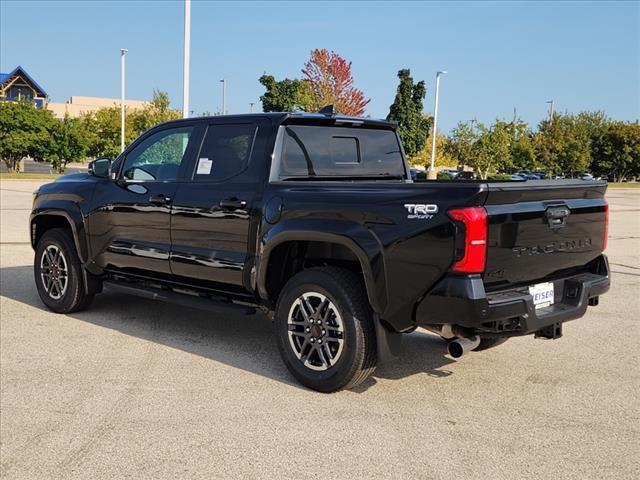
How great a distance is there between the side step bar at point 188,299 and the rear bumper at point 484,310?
172cm

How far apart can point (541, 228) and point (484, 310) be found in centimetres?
71

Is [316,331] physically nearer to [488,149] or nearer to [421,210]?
[421,210]

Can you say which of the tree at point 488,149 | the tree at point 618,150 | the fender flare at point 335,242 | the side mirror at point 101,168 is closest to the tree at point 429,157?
the tree at point 488,149

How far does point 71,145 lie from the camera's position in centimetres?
5106

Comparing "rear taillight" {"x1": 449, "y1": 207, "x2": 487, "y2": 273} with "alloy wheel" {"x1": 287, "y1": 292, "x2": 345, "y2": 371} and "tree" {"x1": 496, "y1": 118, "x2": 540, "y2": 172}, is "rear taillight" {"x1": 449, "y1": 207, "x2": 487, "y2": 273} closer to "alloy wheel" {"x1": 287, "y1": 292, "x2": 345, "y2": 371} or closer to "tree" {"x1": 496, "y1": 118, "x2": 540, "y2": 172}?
"alloy wheel" {"x1": 287, "y1": 292, "x2": 345, "y2": 371}

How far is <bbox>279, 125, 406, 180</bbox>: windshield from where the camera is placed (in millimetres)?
5188

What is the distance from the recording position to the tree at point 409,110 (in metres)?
47.3

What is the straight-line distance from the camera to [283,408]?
4289 mm

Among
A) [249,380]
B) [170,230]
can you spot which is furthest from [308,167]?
[249,380]

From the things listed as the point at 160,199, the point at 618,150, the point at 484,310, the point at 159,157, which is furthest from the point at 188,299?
the point at 618,150

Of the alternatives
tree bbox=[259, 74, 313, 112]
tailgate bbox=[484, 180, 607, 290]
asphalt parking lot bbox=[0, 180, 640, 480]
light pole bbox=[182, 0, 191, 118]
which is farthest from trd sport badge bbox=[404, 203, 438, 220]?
tree bbox=[259, 74, 313, 112]

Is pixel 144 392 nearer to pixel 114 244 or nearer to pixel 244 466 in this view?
pixel 244 466

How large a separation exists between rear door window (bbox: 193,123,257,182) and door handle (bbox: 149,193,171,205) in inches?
12.8

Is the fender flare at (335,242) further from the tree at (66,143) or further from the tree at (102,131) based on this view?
the tree at (102,131)
